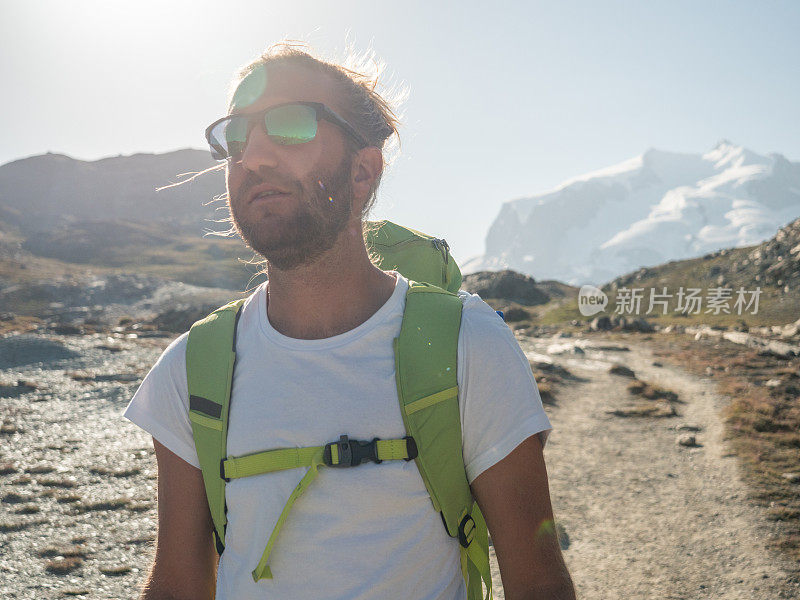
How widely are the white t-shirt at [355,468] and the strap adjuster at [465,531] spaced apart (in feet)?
0.32

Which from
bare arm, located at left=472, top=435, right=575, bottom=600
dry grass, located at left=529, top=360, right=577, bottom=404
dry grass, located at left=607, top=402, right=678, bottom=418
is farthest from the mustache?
dry grass, located at left=607, top=402, right=678, bottom=418

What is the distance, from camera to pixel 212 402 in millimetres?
2783

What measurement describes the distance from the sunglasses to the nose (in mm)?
41

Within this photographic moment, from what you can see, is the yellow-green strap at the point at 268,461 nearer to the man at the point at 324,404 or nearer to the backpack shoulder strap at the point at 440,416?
the man at the point at 324,404

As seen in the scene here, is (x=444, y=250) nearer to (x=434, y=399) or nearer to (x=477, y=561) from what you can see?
(x=434, y=399)

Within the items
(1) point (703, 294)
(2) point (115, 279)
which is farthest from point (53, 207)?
(1) point (703, 294)

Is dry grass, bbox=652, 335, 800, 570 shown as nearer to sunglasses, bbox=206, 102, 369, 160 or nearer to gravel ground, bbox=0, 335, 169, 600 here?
sunglasses, bbox=206, 102, 369, 160

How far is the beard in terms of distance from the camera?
294cm

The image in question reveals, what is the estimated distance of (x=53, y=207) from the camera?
190 m

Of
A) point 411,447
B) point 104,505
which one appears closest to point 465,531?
point 411,447

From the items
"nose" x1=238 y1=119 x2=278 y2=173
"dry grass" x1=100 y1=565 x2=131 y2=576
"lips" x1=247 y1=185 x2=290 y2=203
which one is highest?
"nose" x1=238 y1=119 x2=278 y2=173

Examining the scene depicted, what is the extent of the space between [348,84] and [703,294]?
84991mm

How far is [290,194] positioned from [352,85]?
39.6 inches

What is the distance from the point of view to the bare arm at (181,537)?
2809 millimetres
